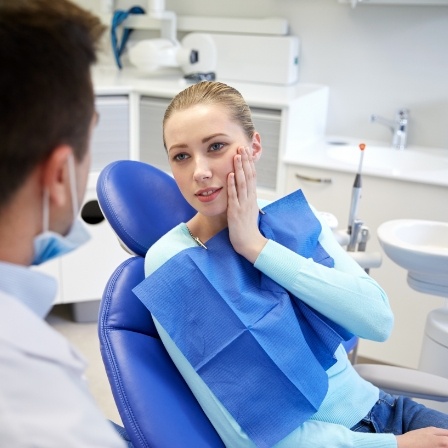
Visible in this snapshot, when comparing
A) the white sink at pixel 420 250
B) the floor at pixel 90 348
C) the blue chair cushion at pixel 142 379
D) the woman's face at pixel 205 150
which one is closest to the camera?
the blue chair cushion at pixel 142 379

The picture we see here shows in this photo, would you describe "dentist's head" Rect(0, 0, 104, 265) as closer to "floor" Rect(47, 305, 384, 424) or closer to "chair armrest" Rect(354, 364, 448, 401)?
"chair armrest" Rect(354, 364, 448, 401)

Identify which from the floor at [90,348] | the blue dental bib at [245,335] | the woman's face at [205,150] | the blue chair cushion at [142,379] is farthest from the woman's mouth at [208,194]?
the floor at [90,348]

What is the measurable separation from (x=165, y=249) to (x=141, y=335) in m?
0.18

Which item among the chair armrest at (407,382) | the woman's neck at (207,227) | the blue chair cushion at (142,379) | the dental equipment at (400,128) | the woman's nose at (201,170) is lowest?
the chair armrest at (407,382)

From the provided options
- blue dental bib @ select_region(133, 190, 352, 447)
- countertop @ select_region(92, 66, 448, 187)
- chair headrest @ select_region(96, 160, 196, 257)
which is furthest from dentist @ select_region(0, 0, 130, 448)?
countertop @ select_region(92, 66, 448, 187)

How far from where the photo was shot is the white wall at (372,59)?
250 cm

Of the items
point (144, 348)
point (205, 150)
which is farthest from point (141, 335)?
point (205, 150)

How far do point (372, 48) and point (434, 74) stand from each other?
0.30m

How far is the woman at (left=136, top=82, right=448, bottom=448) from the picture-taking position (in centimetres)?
112

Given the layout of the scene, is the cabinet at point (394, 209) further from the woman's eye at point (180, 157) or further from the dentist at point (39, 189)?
the dentist at point (39, 189)

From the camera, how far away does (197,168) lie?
3.94 feet

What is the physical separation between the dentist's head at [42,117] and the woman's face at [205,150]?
18.1 inches

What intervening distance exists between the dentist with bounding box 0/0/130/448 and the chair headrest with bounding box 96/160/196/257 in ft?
1.81

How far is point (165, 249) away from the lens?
1.21 meters
